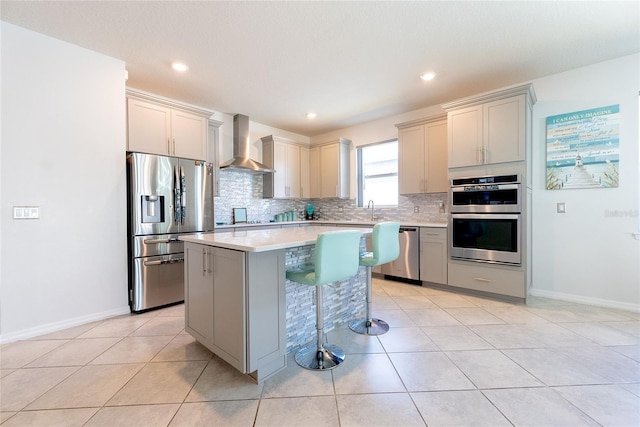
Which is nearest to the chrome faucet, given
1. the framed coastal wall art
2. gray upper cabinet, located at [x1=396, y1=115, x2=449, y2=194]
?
gray upper cabinet, located at [x1=396, y1=115, x2=449, y2=194]

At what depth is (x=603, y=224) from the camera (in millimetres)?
3023

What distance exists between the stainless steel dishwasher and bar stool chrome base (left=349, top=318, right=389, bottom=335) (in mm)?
1470

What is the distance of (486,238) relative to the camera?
3301mm

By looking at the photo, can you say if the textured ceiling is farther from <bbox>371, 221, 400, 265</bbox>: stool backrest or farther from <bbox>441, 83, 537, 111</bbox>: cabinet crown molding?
<bbox>371, 221, 400, 265</bbox>: stool backrest

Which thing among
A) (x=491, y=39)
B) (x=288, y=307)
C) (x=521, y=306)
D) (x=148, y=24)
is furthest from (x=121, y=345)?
(x=491, y=39)

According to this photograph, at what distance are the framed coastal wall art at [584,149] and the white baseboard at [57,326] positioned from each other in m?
5.14

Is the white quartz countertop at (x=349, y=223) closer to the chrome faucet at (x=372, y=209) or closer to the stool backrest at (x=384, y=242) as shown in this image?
the chrome faucet at (x=372, y=209)

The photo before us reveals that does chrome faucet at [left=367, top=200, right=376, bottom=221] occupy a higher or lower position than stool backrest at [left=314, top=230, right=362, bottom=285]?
higher

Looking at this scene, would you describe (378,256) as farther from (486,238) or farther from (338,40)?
(338,40)

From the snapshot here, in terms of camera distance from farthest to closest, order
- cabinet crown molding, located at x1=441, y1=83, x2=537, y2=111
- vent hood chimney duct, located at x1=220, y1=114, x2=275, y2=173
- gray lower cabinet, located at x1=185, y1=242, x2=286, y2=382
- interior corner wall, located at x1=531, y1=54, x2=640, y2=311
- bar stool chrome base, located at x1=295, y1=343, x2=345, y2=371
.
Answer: vent hood chimney duct, located at x1=220, y1=114, x2=275, y2=173 → cabinet crown molding, located at x1=441, y1=83, x2=537, y2=111 → interior corner wall, located at x1=531, y1=54, x2=640, y2=311 → bar stool chrome base, located at x1=295, y1=343, x2=345, y2=371 → gray lower cabinet, located at x1=185, y1=242, x2=286, y2=382

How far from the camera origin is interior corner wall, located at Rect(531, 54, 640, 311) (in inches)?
113

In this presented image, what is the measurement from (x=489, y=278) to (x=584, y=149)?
179cm

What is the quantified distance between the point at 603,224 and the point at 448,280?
1737 millimetres

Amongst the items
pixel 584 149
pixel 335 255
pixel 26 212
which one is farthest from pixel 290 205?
pixel 584 149
